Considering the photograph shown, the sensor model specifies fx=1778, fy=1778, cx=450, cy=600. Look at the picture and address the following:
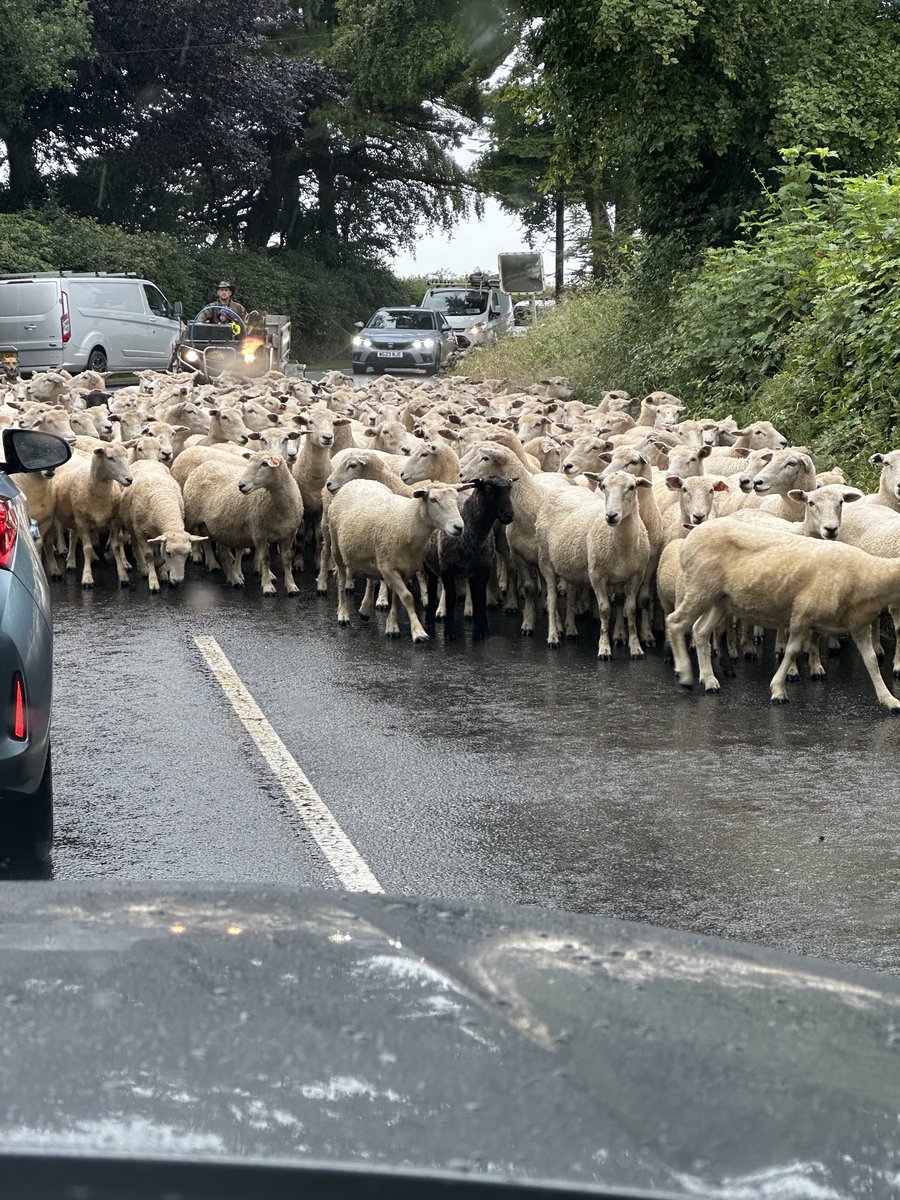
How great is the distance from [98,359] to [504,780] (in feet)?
106

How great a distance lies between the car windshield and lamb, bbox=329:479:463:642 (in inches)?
1277

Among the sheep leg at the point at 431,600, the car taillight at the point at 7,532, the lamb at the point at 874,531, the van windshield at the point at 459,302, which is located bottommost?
the sheep leg at the point at 431,600

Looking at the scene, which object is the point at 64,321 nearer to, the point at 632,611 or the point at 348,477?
the point at 348,477

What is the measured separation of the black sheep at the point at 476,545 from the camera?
12602mm

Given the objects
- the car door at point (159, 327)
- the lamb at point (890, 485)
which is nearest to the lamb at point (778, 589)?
the lamb at point (890, 485)

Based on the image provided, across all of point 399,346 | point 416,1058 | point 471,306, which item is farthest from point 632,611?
point 471,306

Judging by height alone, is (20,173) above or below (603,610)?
above

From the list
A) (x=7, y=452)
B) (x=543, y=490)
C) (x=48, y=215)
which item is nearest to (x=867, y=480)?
(x=543, y=490)

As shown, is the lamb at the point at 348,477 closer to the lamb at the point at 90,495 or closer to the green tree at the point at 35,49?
the lamb at the point at 90,495

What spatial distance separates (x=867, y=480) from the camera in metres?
15.2

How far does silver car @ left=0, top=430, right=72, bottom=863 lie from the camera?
5.61 m

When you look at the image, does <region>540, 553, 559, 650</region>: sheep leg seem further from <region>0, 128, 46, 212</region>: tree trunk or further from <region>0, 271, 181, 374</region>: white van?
<region>0, 128, 46, 212</region>: tree trunk

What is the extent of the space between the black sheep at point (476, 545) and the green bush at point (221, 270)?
3611 cm

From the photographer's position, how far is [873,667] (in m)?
10.0
